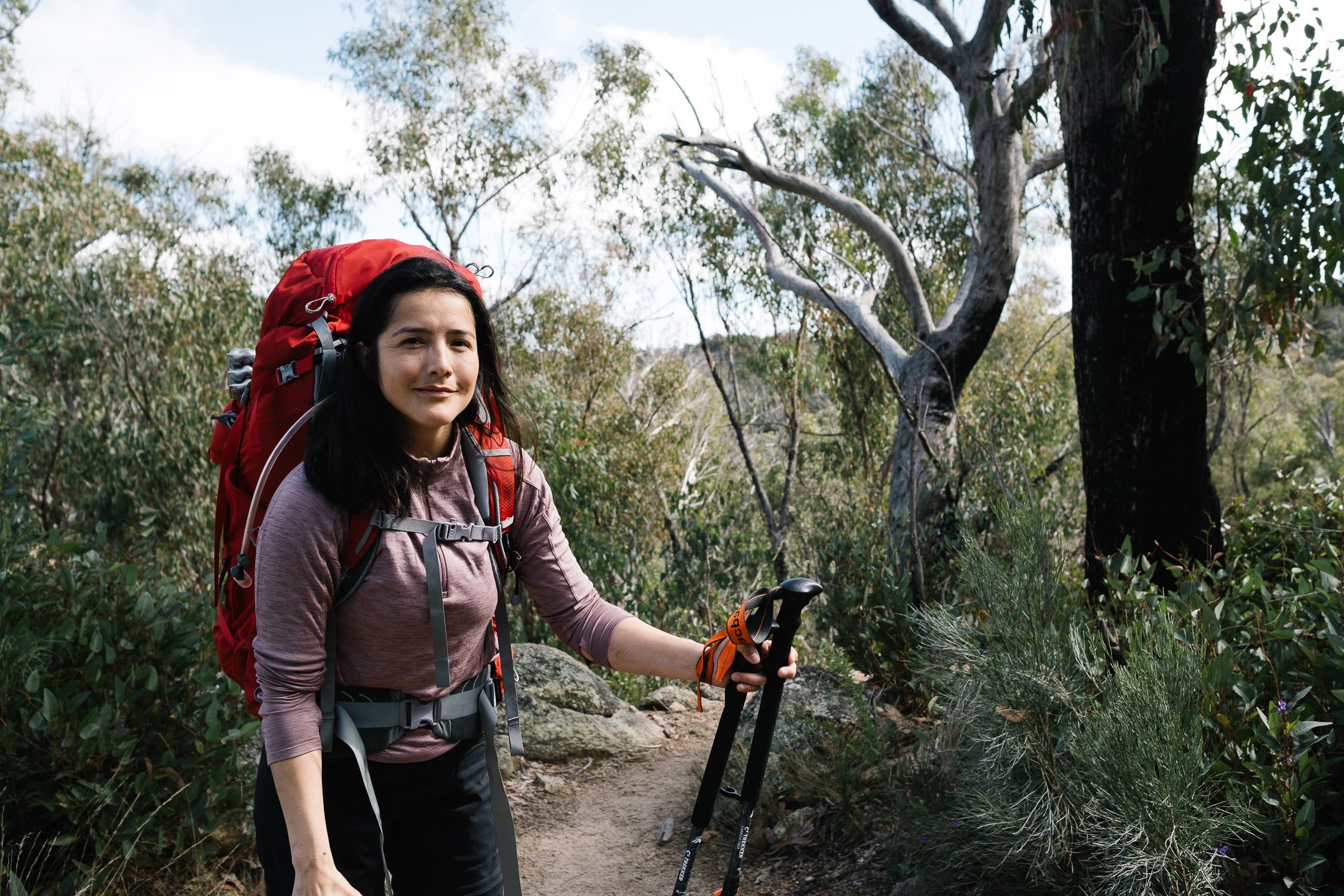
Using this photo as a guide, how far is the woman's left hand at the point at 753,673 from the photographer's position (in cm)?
165

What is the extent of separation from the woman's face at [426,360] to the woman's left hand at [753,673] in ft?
2.04

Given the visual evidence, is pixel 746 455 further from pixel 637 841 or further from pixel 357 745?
pixel 357 745

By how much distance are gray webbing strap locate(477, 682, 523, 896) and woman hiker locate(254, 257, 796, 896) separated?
0.05 ft

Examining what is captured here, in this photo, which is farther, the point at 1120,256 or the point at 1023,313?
the point at 1023,313

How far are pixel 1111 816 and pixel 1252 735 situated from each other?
16.8 inches

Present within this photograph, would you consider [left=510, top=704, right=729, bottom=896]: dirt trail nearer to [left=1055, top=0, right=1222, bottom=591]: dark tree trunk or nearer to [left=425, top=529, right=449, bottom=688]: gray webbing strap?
[left=1055, top=0, right=1222, bottom=591]: dark tree trunk

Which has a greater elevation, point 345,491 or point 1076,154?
point 1076,154

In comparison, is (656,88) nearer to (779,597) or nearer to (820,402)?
(820,402)

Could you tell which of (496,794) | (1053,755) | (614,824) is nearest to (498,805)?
(496,794)

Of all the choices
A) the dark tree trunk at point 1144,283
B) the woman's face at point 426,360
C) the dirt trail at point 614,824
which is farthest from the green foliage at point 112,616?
the dark tree trunk at point 1144,283

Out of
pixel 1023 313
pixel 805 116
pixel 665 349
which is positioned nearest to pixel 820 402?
pixel 665 349

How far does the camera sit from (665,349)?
19578mm

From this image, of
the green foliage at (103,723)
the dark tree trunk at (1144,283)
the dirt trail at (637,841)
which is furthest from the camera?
the dark tree trunk at (1144,283)

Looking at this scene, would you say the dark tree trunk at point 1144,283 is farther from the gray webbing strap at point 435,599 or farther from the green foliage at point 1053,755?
the gray webbing strap at point 435,599
